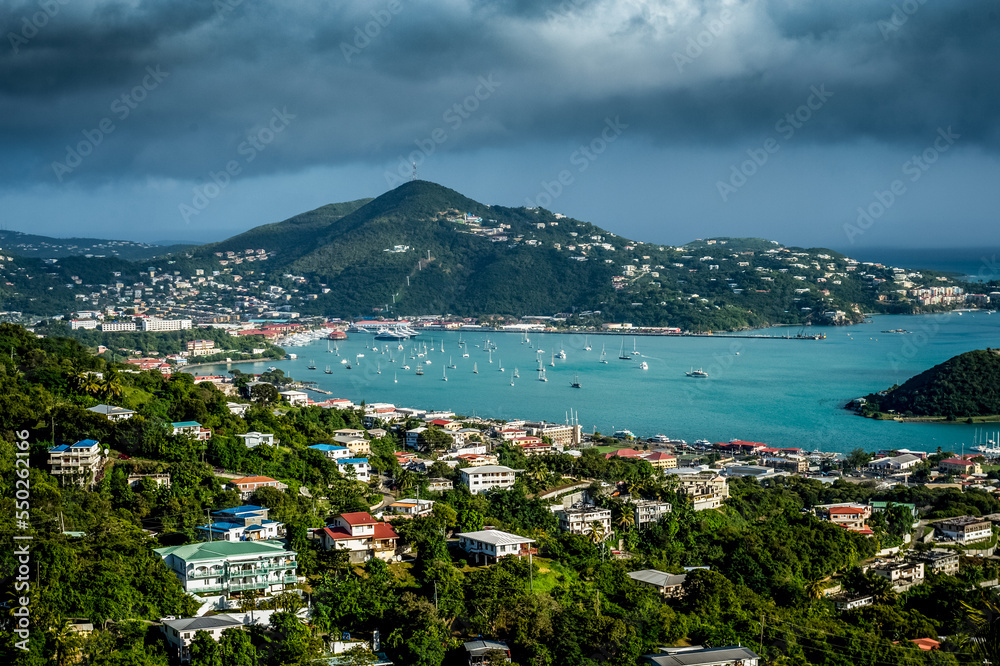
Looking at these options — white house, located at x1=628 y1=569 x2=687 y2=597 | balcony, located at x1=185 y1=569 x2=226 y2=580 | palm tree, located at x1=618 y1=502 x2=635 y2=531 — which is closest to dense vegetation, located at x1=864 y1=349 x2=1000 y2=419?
palm tree, located at x1=618 y1=502 x2=635 y2=531

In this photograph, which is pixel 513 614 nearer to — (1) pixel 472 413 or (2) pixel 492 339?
(1) pixel 472 413

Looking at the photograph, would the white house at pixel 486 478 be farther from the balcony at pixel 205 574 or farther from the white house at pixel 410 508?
the balcony at pixel 205 574

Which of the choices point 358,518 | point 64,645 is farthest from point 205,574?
point 358,518

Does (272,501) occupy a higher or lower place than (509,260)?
lower

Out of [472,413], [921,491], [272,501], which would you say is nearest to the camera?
[272,501]

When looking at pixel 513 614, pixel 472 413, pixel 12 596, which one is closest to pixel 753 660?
pixel 513 614

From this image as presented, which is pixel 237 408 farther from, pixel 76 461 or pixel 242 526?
pixel 242 526

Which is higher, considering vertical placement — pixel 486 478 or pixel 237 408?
pixel 237 408
